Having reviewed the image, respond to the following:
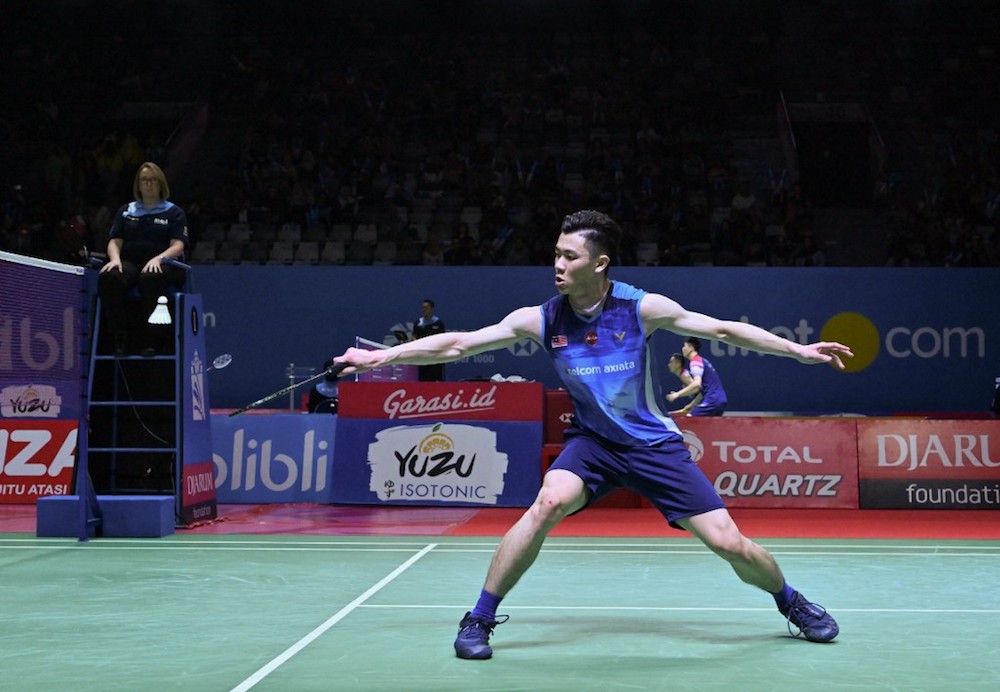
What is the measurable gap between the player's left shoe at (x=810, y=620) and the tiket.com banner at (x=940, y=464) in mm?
7231

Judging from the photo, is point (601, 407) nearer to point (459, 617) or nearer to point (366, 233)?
point (459, 617)

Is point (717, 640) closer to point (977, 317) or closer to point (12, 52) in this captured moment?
point (977, 317)

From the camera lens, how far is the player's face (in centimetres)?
541

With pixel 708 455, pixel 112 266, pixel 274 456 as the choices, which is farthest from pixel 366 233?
pixel 112 266

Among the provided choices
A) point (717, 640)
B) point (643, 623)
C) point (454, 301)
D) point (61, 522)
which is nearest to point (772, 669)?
point (717, 640)

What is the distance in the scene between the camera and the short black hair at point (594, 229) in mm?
5449

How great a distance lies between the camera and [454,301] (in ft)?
63.0

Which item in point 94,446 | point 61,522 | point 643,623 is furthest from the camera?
point 94,446

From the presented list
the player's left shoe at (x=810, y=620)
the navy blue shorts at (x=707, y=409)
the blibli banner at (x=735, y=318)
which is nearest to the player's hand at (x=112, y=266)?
the player's left shoe at (x=810, y=620)

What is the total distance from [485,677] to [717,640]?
1.39 m

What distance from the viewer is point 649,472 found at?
215 inches

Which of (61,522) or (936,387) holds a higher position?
(936,387)

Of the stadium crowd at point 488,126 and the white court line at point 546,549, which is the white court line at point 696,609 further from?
the stadium crowd at point 488,126

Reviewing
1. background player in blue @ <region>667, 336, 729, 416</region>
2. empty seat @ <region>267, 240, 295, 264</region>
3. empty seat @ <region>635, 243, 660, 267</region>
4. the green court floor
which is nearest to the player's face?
the green court floor
